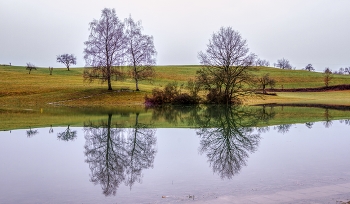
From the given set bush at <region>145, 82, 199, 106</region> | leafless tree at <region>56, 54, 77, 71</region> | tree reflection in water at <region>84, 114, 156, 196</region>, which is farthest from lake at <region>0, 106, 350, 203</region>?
leafless tree at <region>56, 54, 77, 71</region>

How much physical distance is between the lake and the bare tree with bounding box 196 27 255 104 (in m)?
27.3

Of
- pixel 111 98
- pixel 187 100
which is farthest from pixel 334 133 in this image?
pixel 111 98

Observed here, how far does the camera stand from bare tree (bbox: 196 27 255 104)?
172 feet

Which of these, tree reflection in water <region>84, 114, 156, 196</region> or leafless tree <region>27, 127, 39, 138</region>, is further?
leafless tree <region>27, 127, 39, 138</region>

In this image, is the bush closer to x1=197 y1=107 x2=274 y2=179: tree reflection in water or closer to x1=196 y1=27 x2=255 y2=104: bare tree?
x1=196 y1=27 x2=255 y2=104: bare tree

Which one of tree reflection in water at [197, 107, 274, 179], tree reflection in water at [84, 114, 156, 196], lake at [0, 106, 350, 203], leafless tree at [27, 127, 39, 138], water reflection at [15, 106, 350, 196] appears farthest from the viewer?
leafless tree at [27, 127, 39, 138]

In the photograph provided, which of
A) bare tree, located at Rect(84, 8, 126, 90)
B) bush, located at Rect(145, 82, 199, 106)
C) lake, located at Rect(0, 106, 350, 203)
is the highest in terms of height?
bare tree, located at Rect(84, 8, 126, 90)

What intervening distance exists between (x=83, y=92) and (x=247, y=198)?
49.8m

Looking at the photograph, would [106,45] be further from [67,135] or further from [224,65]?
[67,135]

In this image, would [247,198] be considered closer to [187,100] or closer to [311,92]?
[187,100]

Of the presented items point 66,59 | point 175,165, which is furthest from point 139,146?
point 66,59

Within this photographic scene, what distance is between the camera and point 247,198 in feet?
33.3

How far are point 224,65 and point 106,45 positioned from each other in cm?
1570

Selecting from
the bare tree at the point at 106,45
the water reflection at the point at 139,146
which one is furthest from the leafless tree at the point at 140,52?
the water reflection at the point at 139,146
